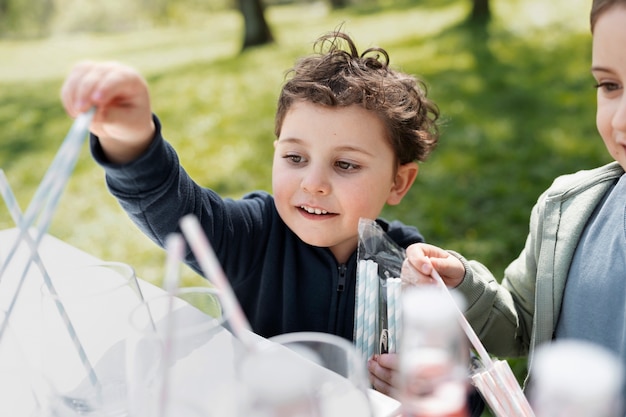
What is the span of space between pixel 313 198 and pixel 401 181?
0.93 feet

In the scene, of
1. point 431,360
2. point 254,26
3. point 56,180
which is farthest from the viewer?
point 254,26

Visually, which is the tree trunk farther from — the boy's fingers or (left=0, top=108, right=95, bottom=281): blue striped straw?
(left=0, top=108, right=95, bottom=281): blue striped straw

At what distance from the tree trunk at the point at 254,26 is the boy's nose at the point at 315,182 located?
679cm

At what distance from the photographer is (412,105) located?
5.00ft

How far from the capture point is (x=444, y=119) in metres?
3.97

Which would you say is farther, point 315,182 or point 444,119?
point 444,119

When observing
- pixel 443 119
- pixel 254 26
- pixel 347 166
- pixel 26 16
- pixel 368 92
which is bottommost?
pixel 443 119

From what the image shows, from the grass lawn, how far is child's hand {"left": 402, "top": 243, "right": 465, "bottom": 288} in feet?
2.31

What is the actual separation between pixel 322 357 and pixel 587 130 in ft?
11.7

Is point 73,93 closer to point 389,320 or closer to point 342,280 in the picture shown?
point 389,320

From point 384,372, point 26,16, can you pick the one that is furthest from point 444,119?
point 26,16

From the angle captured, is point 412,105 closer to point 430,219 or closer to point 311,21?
point 430,219

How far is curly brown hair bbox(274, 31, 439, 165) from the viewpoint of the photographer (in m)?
1.36

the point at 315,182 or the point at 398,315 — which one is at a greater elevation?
the point at 315,182
